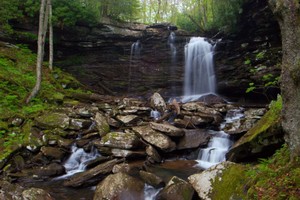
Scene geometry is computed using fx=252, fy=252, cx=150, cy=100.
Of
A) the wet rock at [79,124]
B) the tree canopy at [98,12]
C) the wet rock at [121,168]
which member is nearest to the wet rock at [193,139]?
the wet rock at [121,168]

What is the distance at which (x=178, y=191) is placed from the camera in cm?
559

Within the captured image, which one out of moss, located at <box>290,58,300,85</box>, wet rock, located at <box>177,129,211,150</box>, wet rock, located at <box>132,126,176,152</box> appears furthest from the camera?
wet rock, located at <box>177,129,211,150</box>

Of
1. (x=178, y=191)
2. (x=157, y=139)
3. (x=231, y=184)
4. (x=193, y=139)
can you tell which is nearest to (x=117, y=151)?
(x=157, y=139)

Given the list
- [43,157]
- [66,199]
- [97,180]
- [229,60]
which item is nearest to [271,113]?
[97,180]

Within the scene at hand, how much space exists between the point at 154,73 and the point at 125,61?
7.68ft

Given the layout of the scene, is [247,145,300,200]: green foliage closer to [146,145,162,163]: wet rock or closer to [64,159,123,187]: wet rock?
[146,145,162,163]: wet rock

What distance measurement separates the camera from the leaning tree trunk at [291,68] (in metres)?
3.86

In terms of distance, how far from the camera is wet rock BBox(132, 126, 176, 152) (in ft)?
29.1

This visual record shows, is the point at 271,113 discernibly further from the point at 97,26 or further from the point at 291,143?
the point at 97,26

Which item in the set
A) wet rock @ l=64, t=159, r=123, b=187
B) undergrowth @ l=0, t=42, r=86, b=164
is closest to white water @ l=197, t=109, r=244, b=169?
wet rock @ l=64, t=159, r=123, b=187

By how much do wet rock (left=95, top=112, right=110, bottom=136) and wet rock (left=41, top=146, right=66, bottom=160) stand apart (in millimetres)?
1629

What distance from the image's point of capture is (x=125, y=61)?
741 inches

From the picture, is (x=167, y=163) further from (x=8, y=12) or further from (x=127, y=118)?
(x=8, y=12)

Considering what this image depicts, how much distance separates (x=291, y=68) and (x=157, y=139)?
585cm
